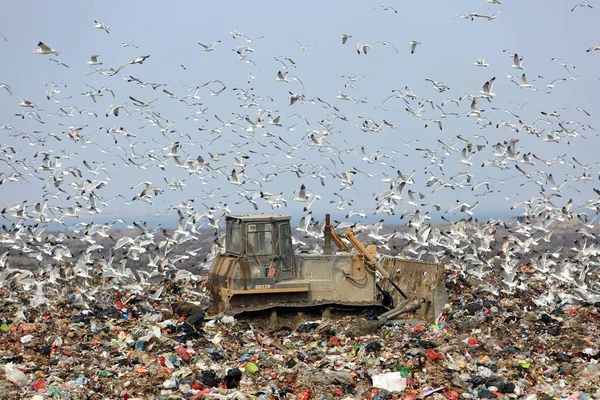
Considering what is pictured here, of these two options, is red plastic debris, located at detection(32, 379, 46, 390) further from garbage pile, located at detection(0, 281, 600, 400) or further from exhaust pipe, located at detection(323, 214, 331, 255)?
exhaust pipe, located at detection(323, 214, 331, 255)

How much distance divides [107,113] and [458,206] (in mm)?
9199

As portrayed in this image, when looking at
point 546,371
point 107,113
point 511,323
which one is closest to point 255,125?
point 107,113

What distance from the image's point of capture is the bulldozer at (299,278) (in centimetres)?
1490

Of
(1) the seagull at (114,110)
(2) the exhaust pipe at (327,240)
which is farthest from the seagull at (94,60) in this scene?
(2) the exhaust pipe at (327,240)

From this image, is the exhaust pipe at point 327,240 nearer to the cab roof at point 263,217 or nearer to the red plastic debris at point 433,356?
the cab roof at point 263,217

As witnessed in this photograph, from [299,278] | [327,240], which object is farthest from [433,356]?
[327,240]

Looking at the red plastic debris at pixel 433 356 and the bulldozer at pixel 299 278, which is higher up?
the bulldozer at pixel 299 278

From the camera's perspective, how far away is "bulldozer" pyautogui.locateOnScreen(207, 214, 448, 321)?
1490 centimetres

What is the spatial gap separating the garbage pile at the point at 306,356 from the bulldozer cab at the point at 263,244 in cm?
86

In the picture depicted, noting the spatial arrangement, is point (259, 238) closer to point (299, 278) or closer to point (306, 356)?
point (299, 278)

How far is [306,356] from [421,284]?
3.85 metres

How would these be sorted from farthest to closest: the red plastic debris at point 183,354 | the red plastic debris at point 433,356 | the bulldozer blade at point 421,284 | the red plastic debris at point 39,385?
the bulldozer blade at point 421,284
the red plastic debris at point 183,354
the red plastic debris at point 433,356
the red plastic debris at point 39,385

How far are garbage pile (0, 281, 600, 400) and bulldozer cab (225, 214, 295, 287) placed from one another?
863 mm

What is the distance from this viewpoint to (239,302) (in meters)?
15.0
